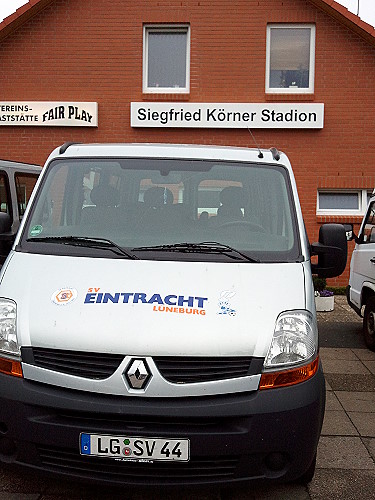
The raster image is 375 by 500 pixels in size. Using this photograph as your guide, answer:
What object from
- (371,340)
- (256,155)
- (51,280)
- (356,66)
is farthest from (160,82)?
(51,280)

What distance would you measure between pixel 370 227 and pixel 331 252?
4.23 m

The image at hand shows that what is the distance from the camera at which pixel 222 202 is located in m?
4.16

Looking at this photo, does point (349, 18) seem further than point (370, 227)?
Yes

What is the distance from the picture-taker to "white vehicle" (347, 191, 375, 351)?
25.7ft

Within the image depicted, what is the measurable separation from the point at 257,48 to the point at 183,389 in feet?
37.0

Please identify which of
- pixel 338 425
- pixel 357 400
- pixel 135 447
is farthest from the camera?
pixel 357 400

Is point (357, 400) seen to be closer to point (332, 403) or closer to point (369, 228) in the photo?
point (332, 403)

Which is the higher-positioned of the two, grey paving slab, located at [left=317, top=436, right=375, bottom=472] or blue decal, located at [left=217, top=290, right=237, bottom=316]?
blue decal, located at [left=217, top=290, right=237, bottom=316]

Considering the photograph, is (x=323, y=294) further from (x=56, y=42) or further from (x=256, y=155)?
(x=56, y=42)

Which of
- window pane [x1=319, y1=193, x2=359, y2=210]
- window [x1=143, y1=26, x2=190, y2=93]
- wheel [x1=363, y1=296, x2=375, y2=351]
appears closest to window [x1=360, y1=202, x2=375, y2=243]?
wheel [x1=363, y1=296, x2=375, y2=351]

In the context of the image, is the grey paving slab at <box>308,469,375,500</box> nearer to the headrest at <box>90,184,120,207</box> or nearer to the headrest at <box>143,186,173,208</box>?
the headrest at <box>143,186,173,208</box>

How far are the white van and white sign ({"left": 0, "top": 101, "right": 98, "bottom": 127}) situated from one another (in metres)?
Answer: 9.83

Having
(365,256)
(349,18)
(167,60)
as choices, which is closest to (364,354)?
(365,256)

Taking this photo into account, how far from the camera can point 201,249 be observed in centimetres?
373
